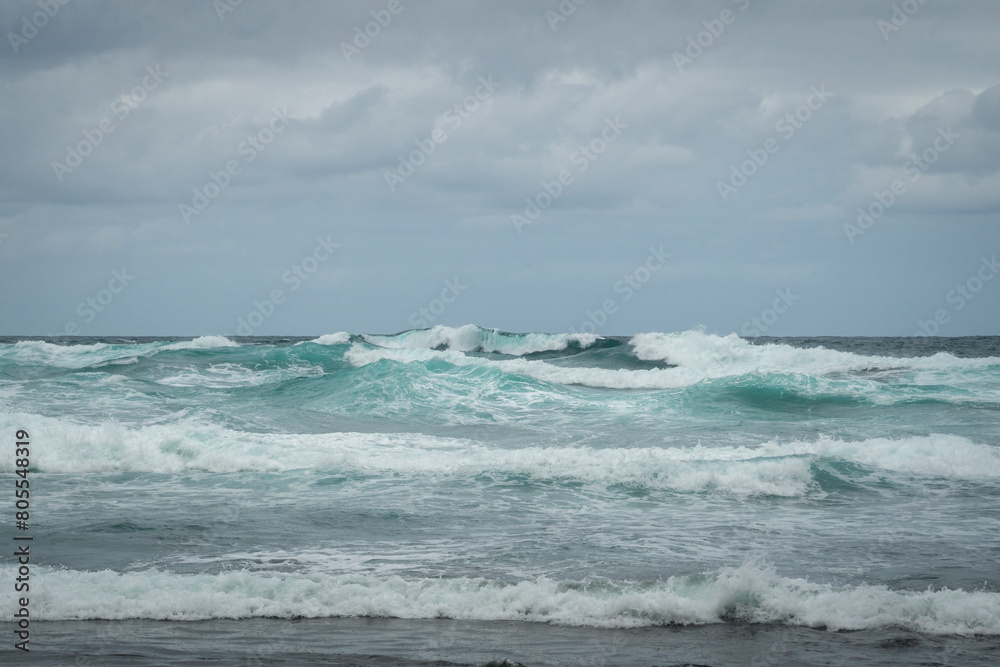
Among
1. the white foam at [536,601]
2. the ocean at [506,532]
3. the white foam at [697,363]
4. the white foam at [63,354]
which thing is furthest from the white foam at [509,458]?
the white foam at [63,354]

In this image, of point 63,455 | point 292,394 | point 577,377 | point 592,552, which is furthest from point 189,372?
point 592,552

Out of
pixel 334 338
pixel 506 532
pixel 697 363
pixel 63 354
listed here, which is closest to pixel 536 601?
pixel 506 532

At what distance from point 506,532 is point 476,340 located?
4142 cm

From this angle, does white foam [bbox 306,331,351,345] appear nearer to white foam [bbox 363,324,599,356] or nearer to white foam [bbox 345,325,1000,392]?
white foam [bbox 363,324,599,356]

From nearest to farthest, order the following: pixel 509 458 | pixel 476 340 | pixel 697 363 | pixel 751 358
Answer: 1. pixel 509 458
2. pixel 751 358
3. pixel 697 363
4. pixel 476 340

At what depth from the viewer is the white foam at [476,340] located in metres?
47.0

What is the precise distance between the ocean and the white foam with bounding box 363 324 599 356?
24686 mm

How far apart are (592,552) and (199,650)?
13.2 feet

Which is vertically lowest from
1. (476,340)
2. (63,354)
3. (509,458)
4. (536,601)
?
(536,601)

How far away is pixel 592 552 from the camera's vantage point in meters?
8.37

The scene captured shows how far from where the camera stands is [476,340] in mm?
50625

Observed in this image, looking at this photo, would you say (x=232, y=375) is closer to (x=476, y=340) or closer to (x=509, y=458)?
(x=509, y=458)

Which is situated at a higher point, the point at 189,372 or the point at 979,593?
the point at 189,372

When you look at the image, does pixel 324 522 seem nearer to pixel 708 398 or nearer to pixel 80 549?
pixel 80 549
